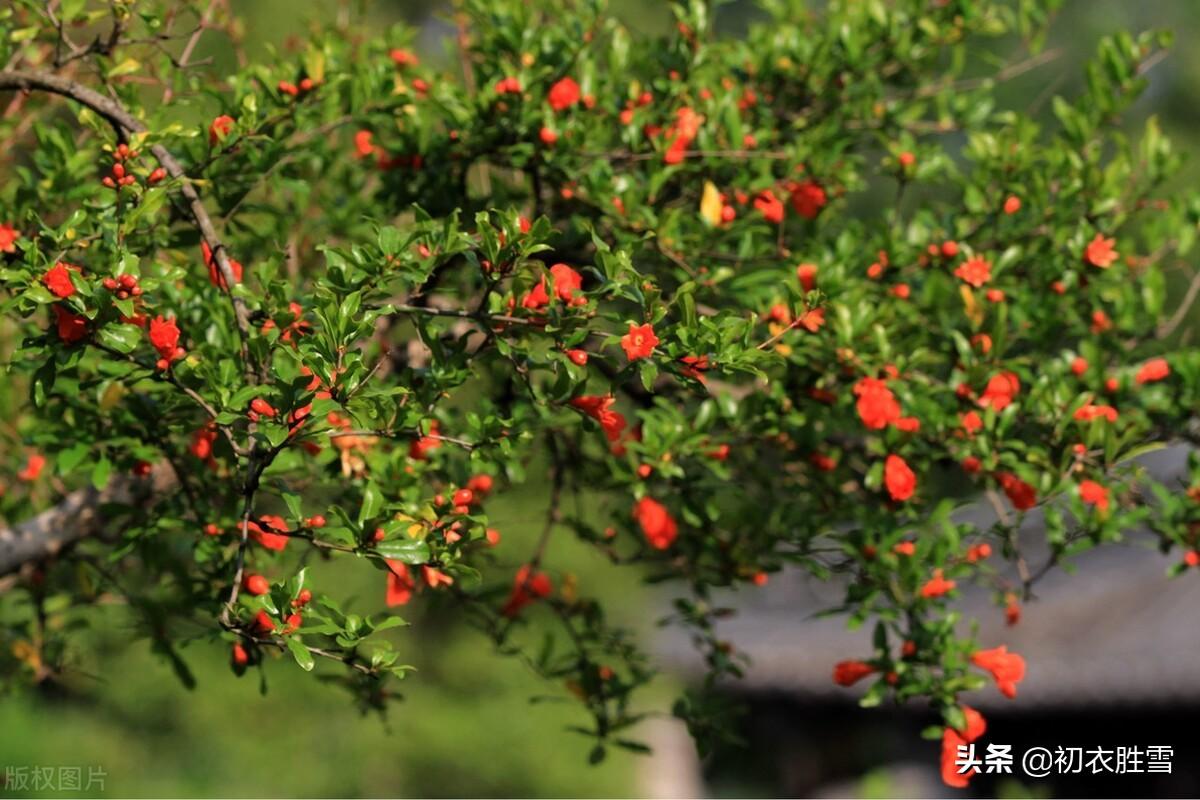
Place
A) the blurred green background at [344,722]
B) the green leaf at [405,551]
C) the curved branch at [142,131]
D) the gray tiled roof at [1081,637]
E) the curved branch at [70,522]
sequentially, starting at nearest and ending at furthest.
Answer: the green leaf at [405,551] → the curved branch at [142,131] → the curved branch at [70,522] → the gray tiled roof at [1081,637] → the blurred green background at [344,722]

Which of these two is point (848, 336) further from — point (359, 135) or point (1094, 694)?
point (1094, 694)

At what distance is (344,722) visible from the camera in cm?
1263

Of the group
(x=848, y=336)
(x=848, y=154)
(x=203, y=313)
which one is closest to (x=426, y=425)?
(x=203, y=313)

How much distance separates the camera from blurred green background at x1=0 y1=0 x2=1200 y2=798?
38.2ft

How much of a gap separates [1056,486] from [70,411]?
7.35 feet

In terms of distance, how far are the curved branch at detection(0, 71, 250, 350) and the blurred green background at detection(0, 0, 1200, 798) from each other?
308 inches

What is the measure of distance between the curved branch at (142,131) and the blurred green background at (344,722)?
25.6 ft

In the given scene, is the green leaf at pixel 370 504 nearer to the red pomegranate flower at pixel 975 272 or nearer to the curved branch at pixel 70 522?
the curved branch at pixel 70 522

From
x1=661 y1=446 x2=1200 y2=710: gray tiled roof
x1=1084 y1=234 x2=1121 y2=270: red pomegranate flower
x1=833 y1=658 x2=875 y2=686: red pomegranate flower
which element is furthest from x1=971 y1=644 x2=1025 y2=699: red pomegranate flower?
x1=661 y1=446 x2=1200 y2=710: gray tiled roof

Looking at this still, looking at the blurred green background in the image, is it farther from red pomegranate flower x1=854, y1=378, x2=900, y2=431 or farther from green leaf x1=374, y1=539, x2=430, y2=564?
green leaf x1=374, y1=539, x2=430, y2=564

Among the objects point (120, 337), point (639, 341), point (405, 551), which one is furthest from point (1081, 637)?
point (120, 337)

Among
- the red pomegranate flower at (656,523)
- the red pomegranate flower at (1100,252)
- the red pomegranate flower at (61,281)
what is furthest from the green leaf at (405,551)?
the red pomegranate flower at (1100,252)

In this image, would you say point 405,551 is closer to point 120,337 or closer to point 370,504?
point 370,504

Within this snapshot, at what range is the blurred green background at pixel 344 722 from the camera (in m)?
11.7
